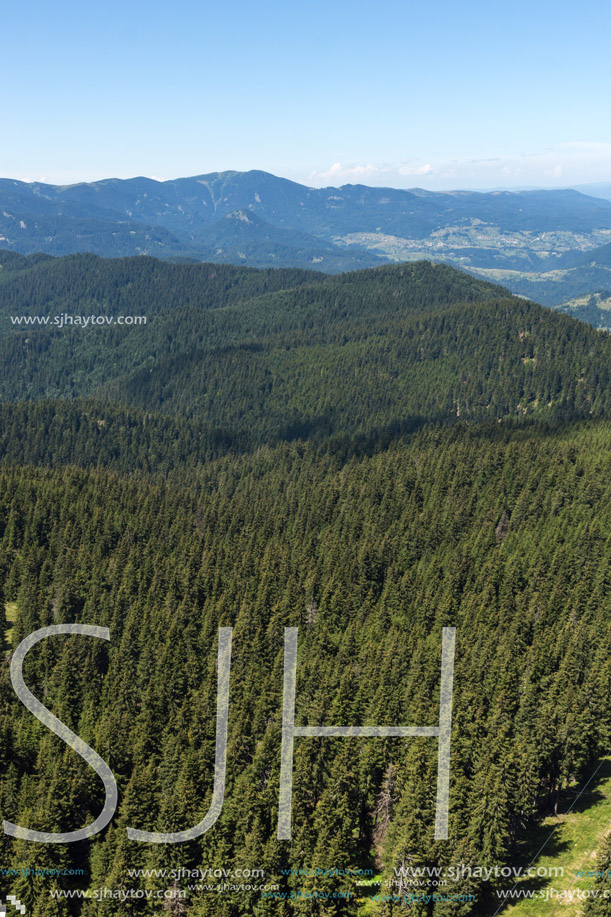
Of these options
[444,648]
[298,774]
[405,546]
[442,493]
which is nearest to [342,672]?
[444,648]

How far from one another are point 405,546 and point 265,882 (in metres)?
96.7

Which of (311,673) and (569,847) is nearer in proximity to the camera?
(569,847)

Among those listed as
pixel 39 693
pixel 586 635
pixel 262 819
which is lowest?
pixel 39 693

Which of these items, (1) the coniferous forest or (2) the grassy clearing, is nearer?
(2) the grassy clearing

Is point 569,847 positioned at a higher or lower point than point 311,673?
lower

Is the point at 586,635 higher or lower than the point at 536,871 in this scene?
higher

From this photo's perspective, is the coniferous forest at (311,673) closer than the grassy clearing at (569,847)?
No

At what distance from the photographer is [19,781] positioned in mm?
78000

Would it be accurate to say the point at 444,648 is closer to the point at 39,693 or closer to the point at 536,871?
the point at 536,871

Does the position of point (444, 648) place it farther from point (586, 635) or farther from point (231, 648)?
point (231, 648)

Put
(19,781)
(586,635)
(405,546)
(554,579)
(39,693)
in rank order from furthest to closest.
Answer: (405,546)
(554,579)
(39,693)
(586,635)
(19,781)

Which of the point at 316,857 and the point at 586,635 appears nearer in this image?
the point at 316,857

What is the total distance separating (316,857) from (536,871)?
64.4ft

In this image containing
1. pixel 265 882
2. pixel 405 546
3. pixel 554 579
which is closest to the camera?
pixel 265 882
